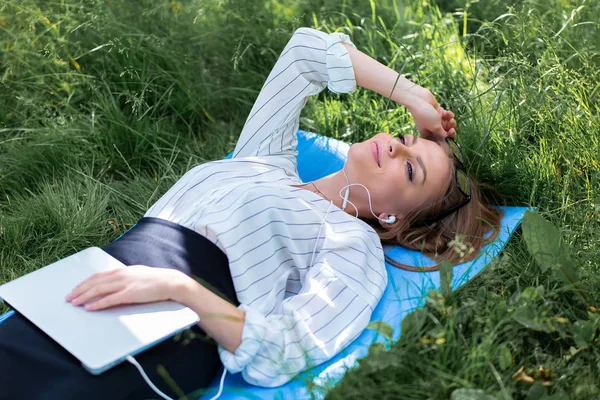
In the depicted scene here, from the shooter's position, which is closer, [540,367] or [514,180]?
[540,367]

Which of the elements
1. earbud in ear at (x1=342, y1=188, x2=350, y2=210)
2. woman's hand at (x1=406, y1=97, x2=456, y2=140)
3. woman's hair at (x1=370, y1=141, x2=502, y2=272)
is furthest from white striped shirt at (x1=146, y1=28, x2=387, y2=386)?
woman's hand at (x1=406, y1=97, x2=456, y2=140)

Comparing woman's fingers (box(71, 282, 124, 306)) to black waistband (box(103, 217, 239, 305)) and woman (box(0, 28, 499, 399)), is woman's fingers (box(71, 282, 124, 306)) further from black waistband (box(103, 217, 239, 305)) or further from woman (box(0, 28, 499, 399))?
black waistband (box(103, 217, 239, 305))

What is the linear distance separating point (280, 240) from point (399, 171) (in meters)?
0.62

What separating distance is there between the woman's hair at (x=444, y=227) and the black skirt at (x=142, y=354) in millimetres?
874

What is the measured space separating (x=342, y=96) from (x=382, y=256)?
5.14ft

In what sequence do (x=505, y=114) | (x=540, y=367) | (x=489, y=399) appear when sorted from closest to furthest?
(x=489, y=399), (x=540, y=367), (x=505, y=114)

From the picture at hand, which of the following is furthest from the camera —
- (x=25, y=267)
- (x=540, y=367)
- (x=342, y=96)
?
(x=342, y=96)

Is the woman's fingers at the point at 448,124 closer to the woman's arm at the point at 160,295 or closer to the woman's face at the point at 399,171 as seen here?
the woman's face at the point at 399,171

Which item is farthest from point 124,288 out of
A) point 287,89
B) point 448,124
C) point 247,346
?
point 448,124

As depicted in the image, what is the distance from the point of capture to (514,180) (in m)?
3.31

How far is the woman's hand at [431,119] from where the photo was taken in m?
3.07

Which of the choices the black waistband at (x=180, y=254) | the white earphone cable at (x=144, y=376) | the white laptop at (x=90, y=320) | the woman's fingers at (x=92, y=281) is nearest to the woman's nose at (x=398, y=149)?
the black waistband at (x=180, y=254)

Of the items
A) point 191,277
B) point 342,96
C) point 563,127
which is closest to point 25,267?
point 191,277

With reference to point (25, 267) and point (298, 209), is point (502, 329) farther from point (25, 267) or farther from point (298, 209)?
point (25, 267)
